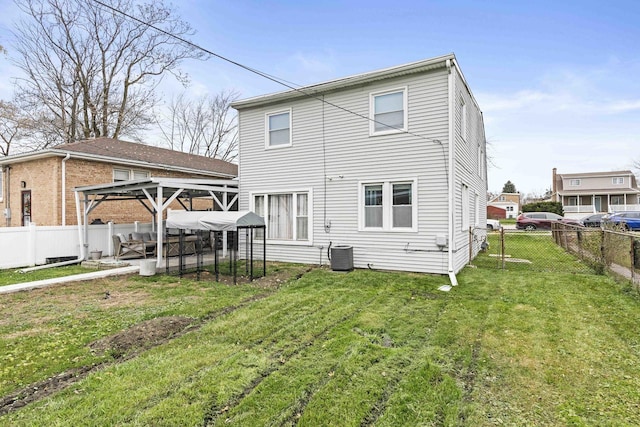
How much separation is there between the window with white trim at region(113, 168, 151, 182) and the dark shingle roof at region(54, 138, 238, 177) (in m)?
0.60

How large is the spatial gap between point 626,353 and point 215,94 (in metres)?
33.2

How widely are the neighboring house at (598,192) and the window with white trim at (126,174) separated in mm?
41233

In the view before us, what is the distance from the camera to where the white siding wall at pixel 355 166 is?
352 inches

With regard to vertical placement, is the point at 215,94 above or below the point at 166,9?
below

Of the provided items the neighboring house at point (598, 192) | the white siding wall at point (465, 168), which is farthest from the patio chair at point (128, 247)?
the neighboring house at point (598, 192)

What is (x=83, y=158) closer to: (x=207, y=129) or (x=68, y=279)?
(x=68, y=279)

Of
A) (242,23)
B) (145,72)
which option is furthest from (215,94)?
(242,23)

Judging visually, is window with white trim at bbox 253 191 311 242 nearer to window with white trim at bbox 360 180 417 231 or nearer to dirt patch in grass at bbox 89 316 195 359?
window with white trim at bbox 360 180 417 231

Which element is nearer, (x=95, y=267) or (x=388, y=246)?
(x=388, y=246)

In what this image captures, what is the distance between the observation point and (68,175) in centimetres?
1323

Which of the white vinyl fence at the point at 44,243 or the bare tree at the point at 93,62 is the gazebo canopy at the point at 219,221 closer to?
the white vinyl fence at the point at 44,243

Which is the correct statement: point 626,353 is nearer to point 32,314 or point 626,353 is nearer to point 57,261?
point 32,314

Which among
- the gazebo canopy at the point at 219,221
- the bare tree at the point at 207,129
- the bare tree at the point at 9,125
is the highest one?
the bare tree at the point at 207,129

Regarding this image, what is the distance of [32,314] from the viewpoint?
240 inches
